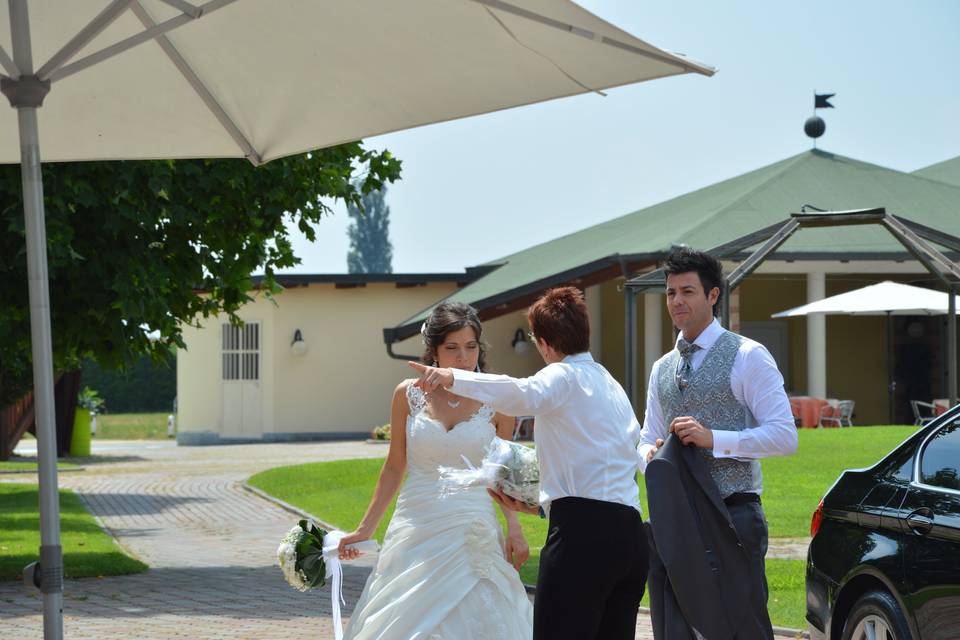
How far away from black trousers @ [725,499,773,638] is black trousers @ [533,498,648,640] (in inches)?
18.9

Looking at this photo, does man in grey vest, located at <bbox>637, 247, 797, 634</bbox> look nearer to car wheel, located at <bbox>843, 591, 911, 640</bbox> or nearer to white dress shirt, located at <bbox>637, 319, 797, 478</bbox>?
white dress shirt, located at <bbox>637, 319, 797, 478</bbox>

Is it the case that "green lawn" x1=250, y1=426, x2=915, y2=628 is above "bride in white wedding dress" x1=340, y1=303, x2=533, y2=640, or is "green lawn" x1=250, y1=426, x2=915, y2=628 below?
below

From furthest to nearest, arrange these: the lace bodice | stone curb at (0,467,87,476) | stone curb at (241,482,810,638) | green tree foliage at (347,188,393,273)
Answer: green tree foliage at (347,188,393,273), stone curb at (0,467,87,476), stone curb at (241,482,810,638), the lace bodice

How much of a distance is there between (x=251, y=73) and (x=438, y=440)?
2.02 m

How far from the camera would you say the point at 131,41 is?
5961mm

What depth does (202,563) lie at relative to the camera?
13094mm

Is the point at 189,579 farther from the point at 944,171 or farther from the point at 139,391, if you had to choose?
the point at 139,391

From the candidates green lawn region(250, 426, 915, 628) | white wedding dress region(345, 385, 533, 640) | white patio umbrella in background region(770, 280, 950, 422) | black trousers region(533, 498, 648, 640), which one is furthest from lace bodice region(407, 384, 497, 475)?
white patio umbrella in background region(770, 280, 950, 422)

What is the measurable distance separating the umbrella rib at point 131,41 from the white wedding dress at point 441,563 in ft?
6.24

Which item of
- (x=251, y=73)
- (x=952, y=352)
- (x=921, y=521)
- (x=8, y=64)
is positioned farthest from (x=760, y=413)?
(x=952, y=352)

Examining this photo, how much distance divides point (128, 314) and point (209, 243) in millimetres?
1339

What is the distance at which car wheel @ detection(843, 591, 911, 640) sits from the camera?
557 cm

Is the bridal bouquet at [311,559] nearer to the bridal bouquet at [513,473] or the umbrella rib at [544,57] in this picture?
the bridal bouquet at [513,473]

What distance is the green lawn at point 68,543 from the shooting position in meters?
12.4
